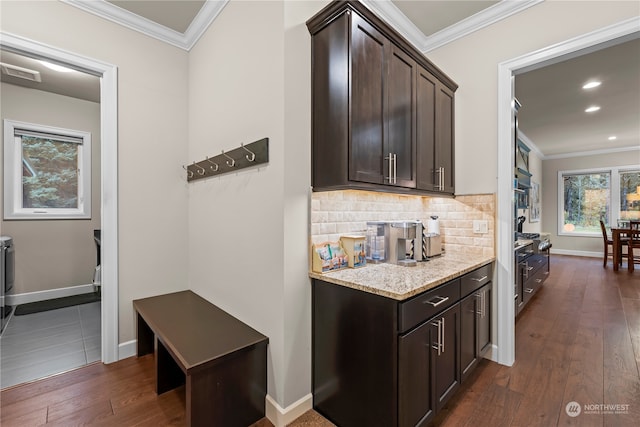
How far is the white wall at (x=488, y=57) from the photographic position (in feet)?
6.31

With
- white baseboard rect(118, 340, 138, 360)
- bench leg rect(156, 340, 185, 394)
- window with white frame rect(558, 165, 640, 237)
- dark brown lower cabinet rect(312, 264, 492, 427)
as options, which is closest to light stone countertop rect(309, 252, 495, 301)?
dark brown lower cabinet rect(312, 264, 492, 427)

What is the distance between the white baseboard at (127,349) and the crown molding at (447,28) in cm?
336

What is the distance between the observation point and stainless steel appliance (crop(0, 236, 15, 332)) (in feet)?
9.45

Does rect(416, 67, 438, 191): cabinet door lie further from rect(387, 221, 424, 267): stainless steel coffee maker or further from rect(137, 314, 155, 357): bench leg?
rect(137, 314, 155, 357): bench leg

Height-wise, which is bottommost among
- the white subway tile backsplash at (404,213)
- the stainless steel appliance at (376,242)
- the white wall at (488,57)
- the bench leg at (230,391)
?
the bench leg at (230,391)

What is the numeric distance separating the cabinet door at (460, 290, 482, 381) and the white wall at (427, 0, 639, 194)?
974 millimetres

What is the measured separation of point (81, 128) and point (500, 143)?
521 centimetres

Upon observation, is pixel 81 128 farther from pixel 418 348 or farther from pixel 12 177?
pixel 418 348

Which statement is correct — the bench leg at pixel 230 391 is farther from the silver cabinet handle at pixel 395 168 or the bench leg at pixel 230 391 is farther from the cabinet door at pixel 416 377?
the silver cabinet handle at pixel 395 168

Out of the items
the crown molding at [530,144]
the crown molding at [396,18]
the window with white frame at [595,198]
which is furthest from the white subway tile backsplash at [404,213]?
the window with white frame at [595,198]

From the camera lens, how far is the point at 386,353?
1.30 m

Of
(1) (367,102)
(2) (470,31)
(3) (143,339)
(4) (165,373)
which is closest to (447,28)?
(2) (470,31)

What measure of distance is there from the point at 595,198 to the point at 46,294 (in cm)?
1164

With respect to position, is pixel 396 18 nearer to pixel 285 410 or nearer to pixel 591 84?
pixel 285 410
